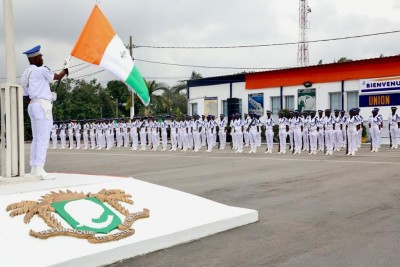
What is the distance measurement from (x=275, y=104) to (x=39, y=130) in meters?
26.1

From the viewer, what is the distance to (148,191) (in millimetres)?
6520

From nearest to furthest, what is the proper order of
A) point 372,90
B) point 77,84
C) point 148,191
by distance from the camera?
point 148,191 → point 372,90 → point 77,84

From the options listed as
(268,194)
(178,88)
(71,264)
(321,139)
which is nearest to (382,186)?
(268,194)

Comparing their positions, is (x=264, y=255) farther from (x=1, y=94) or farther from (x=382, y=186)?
(x=382, y=186)

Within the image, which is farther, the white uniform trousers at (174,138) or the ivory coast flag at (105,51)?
the white uniform trousers at (174,138)

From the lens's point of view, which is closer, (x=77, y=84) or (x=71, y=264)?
(x=71, y=264)

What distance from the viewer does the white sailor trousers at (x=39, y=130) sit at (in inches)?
274

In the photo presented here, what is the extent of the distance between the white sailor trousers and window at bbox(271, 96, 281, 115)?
84.6 feet

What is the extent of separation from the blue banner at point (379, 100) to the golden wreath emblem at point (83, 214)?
23.0 m

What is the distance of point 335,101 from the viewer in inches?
1138

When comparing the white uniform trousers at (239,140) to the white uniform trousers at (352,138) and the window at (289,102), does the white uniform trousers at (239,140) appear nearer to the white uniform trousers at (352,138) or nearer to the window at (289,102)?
the white uniform trousers at (352,138)

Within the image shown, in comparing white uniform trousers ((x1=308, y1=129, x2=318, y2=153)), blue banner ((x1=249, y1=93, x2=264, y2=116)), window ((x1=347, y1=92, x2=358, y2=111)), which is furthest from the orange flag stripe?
blue banner ((x1=249, y1=93, x2=264, y2=116))

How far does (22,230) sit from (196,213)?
2.17m

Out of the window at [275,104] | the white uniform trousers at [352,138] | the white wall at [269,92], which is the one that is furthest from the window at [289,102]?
the white uniform trousers at [352,138]
